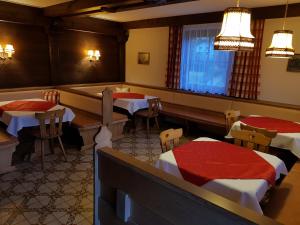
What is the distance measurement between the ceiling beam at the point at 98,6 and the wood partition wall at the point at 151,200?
2.59 metres

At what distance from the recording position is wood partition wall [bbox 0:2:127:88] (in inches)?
195

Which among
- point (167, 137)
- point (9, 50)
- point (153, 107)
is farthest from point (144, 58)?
point (167, 137)

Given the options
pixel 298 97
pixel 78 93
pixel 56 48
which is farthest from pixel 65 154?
pixel 298 97

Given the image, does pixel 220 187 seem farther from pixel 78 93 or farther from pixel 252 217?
pixel 78 93

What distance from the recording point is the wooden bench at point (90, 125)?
3910mm

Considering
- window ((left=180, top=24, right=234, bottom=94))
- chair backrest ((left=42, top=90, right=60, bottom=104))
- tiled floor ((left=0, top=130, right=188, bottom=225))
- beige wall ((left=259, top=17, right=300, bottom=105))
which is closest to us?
tiled floor ((left=0, top=130, right=188, bottom=225))

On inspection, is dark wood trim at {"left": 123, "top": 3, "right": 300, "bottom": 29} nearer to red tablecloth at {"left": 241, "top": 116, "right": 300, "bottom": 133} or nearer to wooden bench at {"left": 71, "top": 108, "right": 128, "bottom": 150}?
red tablecloth at {"left": 241, "top": 116, "right": 300, "bottom": 133}

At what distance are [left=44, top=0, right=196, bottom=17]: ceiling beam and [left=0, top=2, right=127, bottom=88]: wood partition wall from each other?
47cm

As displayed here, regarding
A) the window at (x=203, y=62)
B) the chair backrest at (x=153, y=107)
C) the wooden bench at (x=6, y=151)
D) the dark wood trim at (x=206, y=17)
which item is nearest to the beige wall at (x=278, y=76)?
the dark wood trim at (x=206, y=17)

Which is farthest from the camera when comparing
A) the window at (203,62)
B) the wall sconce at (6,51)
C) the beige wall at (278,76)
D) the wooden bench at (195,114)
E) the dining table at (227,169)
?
the window at (203,62)

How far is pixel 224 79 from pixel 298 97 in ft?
4.63

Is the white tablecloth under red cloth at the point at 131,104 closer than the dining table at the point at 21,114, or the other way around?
the dining table at the point at 21,114

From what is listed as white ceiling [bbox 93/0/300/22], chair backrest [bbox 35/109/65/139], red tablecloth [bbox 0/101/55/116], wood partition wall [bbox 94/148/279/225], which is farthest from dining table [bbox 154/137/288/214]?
white ceiling [bbox 93/0/300/22]

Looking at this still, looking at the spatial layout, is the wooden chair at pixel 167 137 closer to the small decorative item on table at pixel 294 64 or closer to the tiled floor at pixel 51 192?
the tiled floor at pixel 51 192
